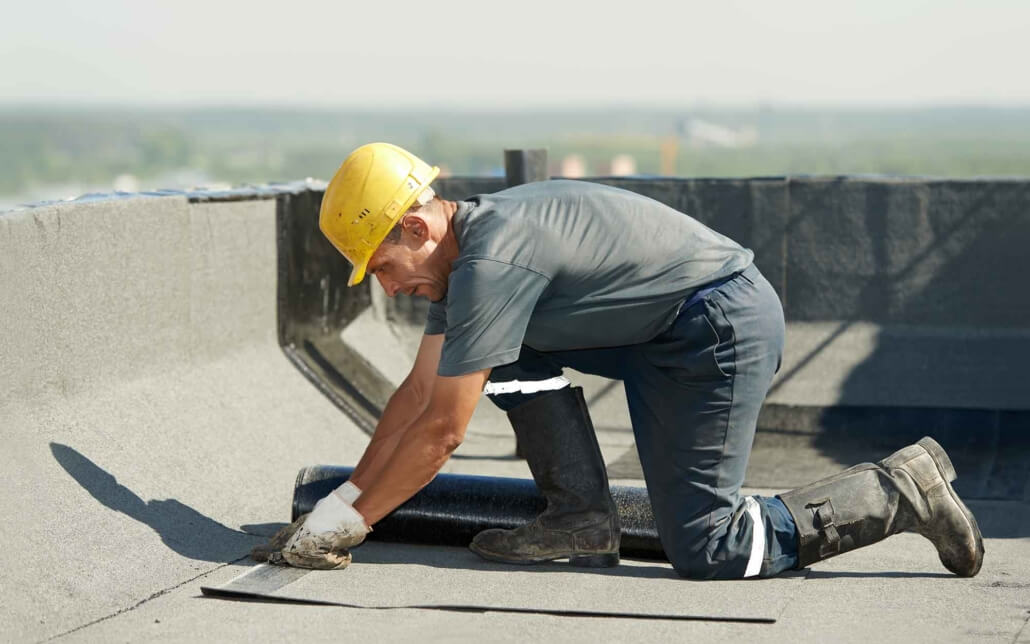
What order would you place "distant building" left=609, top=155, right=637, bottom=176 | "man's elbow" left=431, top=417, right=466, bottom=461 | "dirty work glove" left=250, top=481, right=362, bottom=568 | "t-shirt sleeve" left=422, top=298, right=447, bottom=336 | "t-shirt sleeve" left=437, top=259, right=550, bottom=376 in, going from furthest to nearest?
"distant building" left=609, top=155, right=637, bottom=176, "t-shirt sleeve" left=422, top=298, right=447, bottom=336, "dirty work glove" left=250, top=481, right=362, bottom=568, "man's elbow" left=431, top=417, right=466, bottom=461, "t-shirt sleeve" left=437, top=259, right=550, bottom=376

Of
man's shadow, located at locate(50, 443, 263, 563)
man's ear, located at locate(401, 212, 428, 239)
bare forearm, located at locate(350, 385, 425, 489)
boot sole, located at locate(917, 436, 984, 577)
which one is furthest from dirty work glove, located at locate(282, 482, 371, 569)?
boot sole, located at locate(917, 436, 984, 577)

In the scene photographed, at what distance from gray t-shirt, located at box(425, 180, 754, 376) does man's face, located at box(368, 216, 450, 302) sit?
0.36ft

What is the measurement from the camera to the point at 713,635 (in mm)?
3826

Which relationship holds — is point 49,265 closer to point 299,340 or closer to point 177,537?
point 177,537

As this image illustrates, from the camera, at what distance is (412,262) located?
429cm

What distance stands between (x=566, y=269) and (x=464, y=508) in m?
1.14

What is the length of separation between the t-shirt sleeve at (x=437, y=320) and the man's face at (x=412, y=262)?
0.23 meters

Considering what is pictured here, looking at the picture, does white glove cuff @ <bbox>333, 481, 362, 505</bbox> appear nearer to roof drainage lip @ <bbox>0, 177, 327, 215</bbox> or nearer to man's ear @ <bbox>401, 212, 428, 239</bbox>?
man's ear @ <bbox>401, 212, 428, 239</bbox>

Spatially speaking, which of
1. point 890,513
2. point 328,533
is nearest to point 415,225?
point 328,533

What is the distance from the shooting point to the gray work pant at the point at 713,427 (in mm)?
4336

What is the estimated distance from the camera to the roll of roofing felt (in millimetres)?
4781

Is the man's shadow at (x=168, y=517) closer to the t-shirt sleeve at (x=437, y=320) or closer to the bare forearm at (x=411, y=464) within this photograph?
the bare forearm at (x=411, y=464)

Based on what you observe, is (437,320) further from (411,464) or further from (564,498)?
(564,498)

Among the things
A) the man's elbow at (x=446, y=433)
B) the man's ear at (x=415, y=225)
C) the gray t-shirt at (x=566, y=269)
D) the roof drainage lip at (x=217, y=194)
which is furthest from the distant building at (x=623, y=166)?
the man's elbow at (x=446, y=433)
